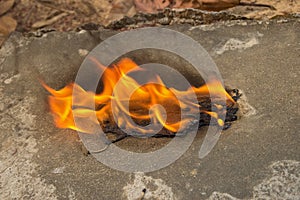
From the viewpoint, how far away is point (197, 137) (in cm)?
268

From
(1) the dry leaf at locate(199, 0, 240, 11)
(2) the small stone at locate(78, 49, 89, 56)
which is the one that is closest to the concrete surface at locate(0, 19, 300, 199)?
(2) the small stone at locate(78, 49, 89, 56)

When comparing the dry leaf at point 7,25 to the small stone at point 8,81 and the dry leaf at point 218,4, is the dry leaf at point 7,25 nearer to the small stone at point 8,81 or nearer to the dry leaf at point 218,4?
the small stone at point 8,81

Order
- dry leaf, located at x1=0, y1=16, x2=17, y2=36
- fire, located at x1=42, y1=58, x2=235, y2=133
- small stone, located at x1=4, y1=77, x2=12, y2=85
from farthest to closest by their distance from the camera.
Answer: dry leaf, located at x1=0, y1=16, x2=17, y2=36 < small stone, located at x1=4, y1=77, x2=12, y2=85 < fire, located at x1=42, y1=58, x2=235, y2=133

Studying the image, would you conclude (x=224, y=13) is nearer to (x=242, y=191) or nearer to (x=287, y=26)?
(x=287, y=26)

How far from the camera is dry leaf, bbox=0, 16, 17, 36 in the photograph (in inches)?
165

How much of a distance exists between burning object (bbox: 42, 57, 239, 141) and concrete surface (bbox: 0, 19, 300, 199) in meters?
0.08

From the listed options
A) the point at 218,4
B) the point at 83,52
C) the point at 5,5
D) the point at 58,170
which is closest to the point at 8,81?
the point at 83,52

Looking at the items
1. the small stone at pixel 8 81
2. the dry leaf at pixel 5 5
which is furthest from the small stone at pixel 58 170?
the dry leaf at pixel 5 5

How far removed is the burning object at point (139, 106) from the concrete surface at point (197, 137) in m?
0.08

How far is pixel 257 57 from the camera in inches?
119

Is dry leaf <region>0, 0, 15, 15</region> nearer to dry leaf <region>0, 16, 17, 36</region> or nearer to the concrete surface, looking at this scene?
dry leaf <region>0, 16, 17, 36</region>

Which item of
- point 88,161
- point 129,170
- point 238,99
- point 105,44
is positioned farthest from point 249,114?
point 105,44

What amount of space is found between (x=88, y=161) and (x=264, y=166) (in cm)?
92

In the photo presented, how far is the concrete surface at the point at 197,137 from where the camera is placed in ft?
8.10
